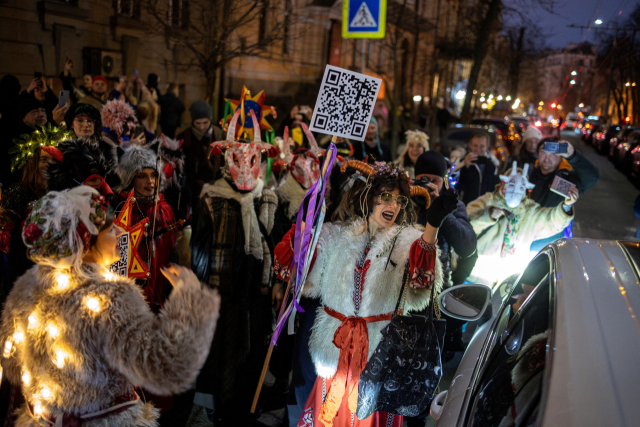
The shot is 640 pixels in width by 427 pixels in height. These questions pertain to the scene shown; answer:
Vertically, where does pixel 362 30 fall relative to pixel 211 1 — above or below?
below

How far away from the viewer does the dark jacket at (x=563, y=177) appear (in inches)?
199

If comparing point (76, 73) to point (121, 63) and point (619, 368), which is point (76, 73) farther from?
point (619, 368)

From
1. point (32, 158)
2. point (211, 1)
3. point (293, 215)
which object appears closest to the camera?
point (32, 158)

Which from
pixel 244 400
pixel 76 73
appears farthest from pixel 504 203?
pixel 76 73

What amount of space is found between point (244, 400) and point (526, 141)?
5.86 m

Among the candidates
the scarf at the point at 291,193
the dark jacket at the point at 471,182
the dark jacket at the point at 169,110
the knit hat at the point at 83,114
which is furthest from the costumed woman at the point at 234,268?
the dark jacket at the point at 169,110

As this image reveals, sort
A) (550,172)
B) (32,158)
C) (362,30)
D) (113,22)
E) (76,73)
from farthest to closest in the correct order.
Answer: (113,22)
(76,73)
(362,30)
(550,172)
(32,158)

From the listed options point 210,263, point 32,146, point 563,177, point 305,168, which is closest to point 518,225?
point 563,177

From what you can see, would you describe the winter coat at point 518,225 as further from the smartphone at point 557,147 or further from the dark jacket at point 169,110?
the dark jacket at point 169,110

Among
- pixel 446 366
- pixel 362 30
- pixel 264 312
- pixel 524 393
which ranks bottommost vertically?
pixel 446 366

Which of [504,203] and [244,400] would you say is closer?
[244,400]

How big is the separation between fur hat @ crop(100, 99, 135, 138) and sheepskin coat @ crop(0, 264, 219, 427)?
12.0ft

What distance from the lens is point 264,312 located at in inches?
161

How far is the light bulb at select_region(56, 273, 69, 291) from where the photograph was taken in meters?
2.03
